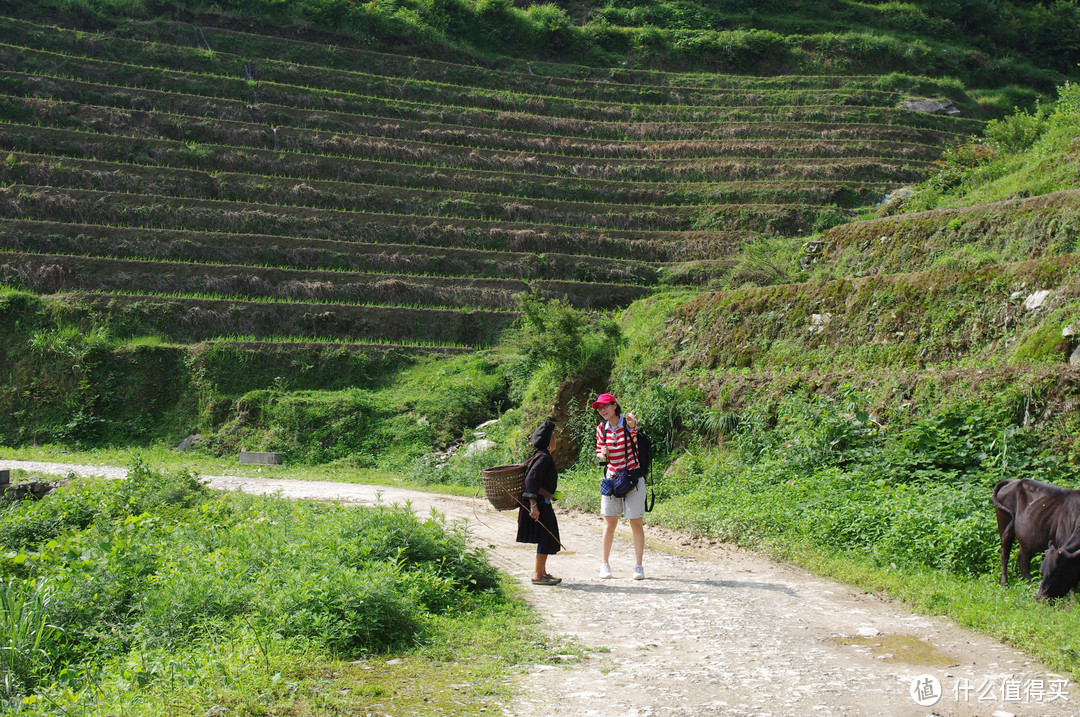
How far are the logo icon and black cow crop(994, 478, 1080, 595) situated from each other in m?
2.11

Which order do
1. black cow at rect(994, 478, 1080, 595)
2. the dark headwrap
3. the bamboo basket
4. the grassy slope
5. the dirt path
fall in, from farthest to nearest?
1. the bamboo basket
2. the dark headwrap
3. the grassy slope
4. black cow at rect(994, 478, 1080, 595)
5. the dirt path

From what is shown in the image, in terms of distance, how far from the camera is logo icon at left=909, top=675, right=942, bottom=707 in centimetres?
456

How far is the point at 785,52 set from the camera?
41.4 metres

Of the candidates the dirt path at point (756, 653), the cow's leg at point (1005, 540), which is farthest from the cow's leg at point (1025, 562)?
the dirt path at point (756, 653)

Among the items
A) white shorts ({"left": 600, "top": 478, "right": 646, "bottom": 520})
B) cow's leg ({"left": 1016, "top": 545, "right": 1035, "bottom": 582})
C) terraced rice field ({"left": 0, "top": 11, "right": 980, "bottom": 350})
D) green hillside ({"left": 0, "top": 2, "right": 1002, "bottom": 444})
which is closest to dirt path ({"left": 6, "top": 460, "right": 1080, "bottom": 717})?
white shorts ({"left": 600, "top": 478, "right": 646, "bottom": 520})

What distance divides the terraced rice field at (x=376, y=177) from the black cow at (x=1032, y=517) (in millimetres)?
18659

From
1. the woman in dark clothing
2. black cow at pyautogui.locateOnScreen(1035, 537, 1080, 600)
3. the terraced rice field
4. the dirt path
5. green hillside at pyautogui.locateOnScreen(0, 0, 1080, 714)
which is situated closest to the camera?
the dirt path

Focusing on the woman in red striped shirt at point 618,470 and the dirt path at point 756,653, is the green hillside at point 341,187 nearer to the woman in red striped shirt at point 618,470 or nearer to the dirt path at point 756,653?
the woman in red striped shirt at point 618,470

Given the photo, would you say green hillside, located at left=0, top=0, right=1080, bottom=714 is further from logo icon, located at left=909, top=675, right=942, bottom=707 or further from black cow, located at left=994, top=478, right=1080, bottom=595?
logo icon, located at left=909, top=675, right=942, bottom=707

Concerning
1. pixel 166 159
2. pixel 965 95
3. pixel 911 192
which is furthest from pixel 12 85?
pixel 965 95

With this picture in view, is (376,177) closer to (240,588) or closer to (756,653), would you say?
(240,588)

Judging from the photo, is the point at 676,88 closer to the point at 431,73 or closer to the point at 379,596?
the point at 431,73

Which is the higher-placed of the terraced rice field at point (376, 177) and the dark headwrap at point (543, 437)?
the terraced rice field at point (376, 177)

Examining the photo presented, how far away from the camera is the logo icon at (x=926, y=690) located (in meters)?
→ 4.56
